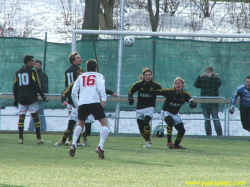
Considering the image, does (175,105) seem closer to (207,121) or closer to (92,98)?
(92,98)

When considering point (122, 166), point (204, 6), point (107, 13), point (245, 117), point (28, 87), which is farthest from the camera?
point (204, 6)

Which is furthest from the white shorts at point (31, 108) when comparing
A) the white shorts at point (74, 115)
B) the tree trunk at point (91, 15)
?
the tree trunk at point (91, 15)

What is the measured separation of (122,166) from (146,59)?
7.31 m

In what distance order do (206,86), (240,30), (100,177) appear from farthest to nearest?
(240,30), (206,86), (100,177)

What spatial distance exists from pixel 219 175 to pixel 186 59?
26.4 ft

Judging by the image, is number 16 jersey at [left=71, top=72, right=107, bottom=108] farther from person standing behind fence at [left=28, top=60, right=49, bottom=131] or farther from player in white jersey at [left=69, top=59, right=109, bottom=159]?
person standing behind fence at [left=28, top=60, right=49, bottom=131]

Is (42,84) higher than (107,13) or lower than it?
lower

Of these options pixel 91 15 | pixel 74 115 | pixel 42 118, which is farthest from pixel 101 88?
pixel 91 15

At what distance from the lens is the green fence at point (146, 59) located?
14.7 m

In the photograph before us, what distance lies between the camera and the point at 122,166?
309 inches

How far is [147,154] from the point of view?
9.79 m

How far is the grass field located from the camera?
6.32 m

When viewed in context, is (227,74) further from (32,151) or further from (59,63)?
(32,151)

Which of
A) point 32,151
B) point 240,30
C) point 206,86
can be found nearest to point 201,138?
point 206,86
